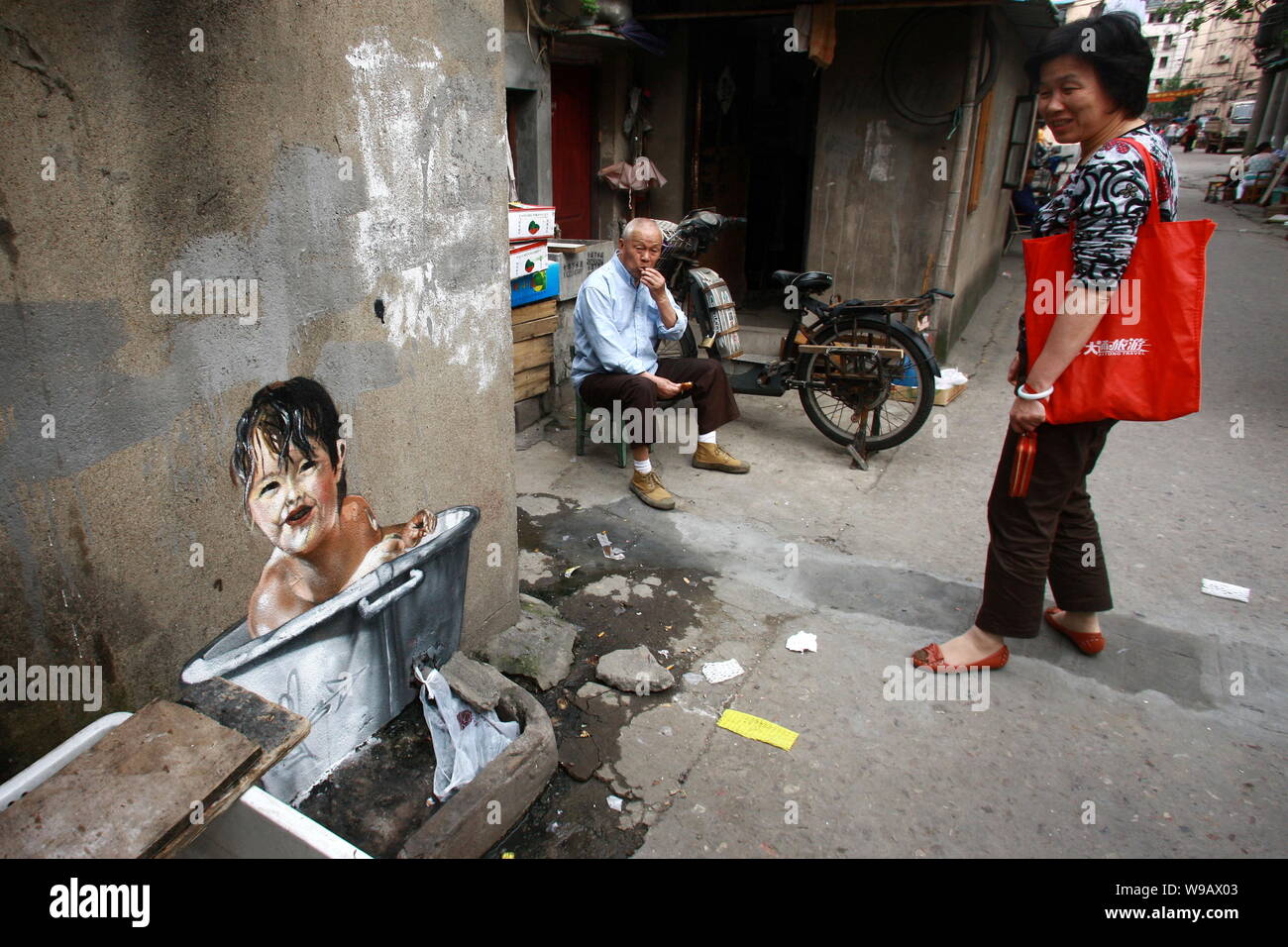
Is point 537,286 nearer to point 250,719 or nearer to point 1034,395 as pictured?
point 1034,395

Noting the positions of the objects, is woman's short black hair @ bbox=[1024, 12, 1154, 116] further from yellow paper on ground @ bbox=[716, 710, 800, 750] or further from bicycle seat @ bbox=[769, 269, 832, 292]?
bicycle seat @ bbox=[769, 269, 832, 292]

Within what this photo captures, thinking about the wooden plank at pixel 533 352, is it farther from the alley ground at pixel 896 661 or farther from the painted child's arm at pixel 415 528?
the painted child's arm at pixel 415 528

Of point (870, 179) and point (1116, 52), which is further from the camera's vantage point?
point (870, 179)

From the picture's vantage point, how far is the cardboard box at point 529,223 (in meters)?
4.75

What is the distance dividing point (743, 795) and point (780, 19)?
25.5 feet

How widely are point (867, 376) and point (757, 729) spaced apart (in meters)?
2.83

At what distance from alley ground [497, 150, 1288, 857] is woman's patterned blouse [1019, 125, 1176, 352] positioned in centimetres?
157

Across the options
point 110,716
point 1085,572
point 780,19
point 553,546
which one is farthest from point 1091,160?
point 780,19

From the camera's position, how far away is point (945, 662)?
311cm

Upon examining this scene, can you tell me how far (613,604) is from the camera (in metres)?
3.60

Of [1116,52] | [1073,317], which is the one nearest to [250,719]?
[1073,317]

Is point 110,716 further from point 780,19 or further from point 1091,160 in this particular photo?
point 780,19

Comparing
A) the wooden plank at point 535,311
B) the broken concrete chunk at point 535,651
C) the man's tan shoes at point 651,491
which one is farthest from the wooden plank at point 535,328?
the broken concrete chunk at point 535,651

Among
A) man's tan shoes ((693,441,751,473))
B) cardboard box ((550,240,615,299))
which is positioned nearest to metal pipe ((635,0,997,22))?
cardboard box ((550,240,615,299))
